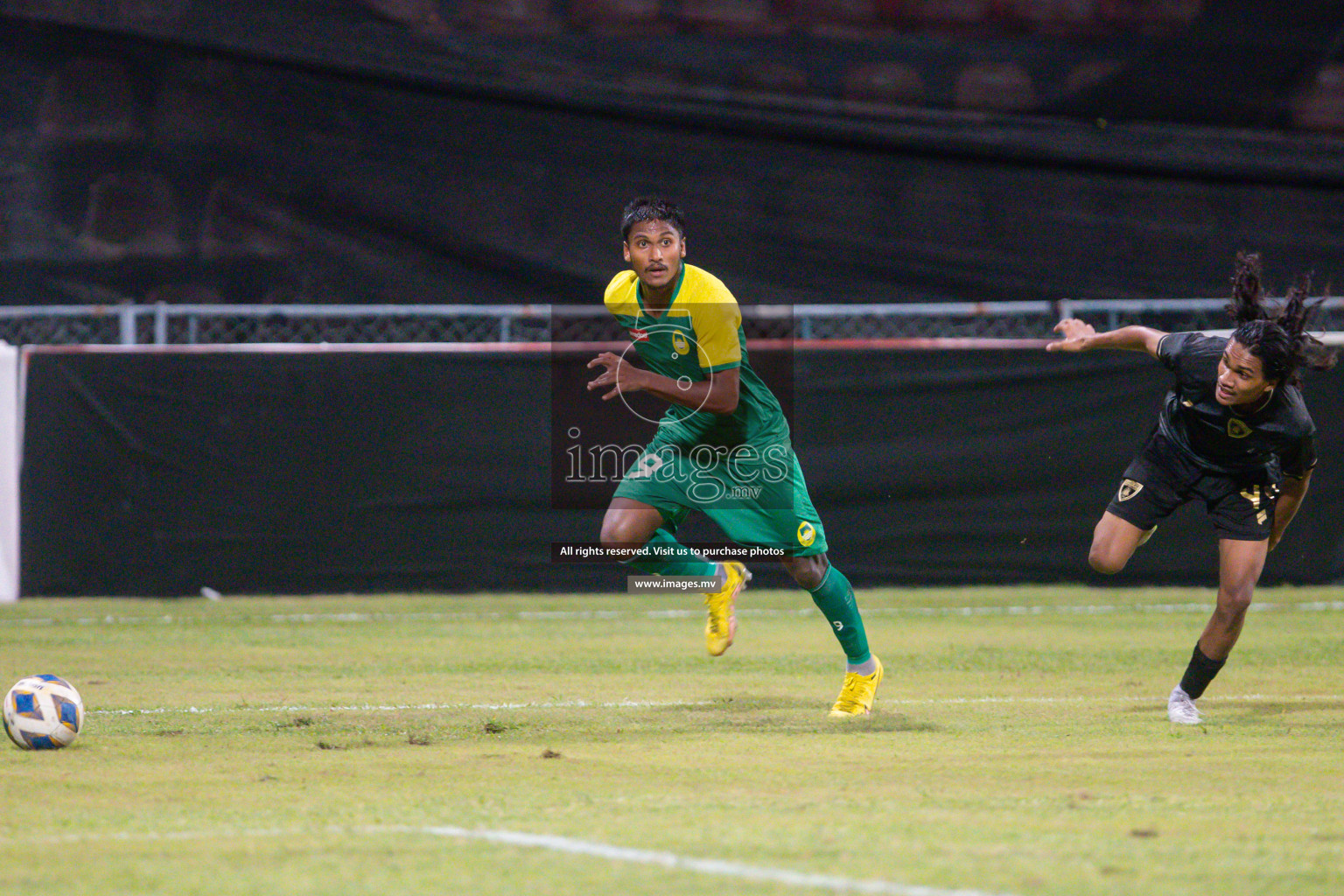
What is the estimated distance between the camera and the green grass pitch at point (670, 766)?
488 centimetres

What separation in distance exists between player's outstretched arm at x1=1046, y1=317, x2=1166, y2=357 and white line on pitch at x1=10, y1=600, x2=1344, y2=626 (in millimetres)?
5567

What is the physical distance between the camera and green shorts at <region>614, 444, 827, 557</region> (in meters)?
8.19

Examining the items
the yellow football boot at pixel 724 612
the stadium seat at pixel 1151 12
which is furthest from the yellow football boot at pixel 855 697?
the stadium seat at pixel 1151 12

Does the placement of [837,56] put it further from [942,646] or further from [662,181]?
[942,646]

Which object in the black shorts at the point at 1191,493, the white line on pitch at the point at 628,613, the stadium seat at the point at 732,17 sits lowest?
the white line on pitch at the point at 628,613

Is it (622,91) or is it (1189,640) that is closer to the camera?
(1189,640)

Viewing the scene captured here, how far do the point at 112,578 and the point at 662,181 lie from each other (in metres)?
6.31

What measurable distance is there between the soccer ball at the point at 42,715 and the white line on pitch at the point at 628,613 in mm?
6130

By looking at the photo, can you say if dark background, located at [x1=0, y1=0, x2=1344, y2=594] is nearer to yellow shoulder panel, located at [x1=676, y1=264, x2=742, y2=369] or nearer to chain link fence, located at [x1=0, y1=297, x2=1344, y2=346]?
chain link fence, located at [x1=0, y1=297, x2=1344, y2=346]

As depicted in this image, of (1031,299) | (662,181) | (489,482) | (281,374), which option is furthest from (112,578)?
(1031,299)

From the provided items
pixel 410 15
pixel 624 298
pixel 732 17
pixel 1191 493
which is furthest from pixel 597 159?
pixel 1191 493

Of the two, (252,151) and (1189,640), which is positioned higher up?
(252,151)

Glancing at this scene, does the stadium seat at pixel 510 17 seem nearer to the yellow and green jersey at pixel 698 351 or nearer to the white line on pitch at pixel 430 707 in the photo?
the yellow and green jersey at pixel 698 351

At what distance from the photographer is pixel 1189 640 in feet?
39.0
